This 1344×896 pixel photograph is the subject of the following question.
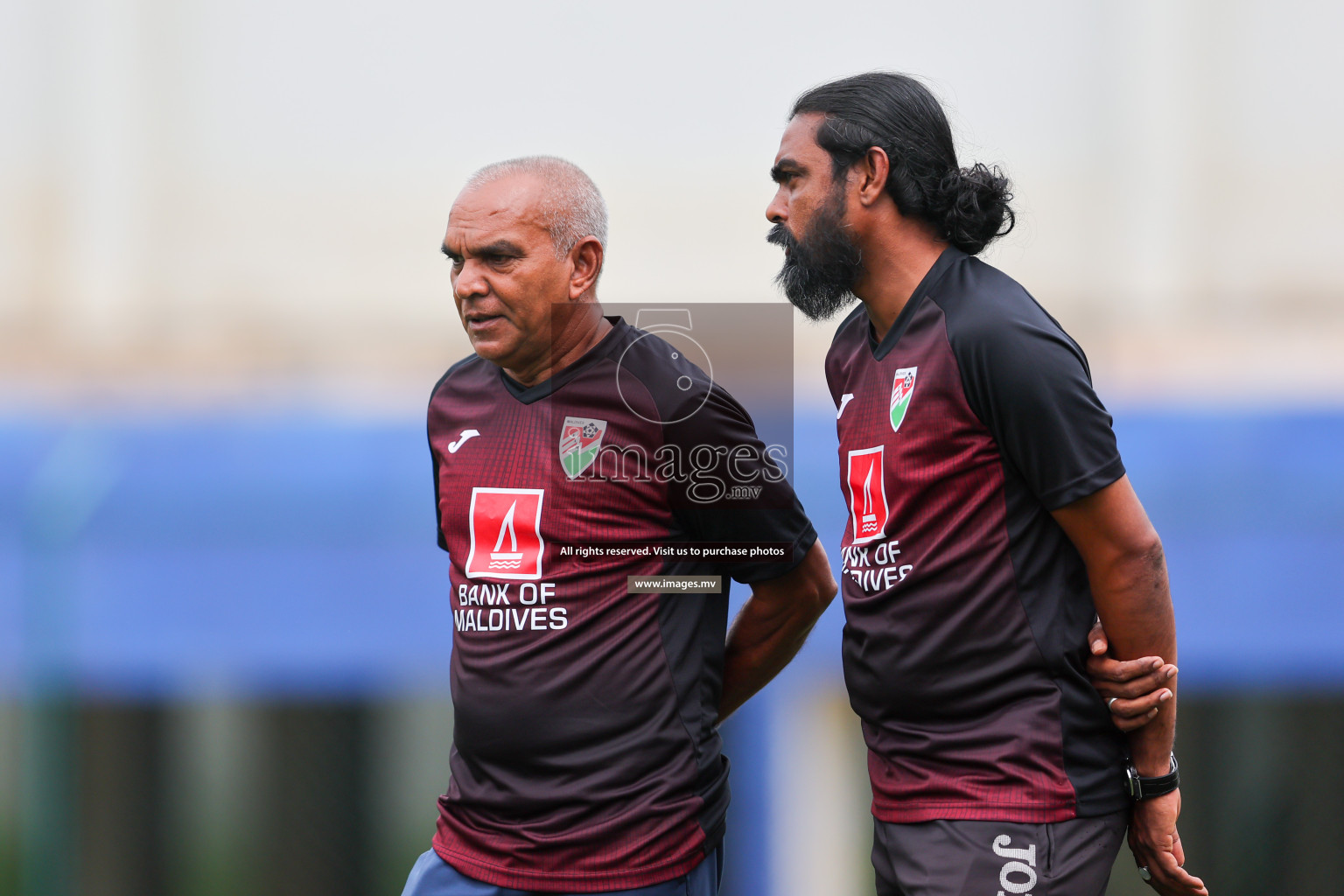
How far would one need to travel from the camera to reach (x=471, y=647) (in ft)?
6.68

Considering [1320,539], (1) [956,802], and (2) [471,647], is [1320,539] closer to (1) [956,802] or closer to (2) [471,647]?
(1) [956,802]

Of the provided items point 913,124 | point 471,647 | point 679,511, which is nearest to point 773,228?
point 913,124

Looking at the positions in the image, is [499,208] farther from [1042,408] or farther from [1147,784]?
[1147,784]

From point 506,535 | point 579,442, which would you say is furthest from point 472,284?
point 506,535

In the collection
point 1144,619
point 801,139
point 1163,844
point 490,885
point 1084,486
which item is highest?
point 801,139

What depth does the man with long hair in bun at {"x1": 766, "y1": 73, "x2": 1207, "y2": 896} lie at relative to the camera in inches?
65.9

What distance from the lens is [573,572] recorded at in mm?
1962

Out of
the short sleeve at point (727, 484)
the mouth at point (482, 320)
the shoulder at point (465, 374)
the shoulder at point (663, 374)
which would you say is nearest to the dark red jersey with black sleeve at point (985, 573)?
the short sleeve at point (727, 484)

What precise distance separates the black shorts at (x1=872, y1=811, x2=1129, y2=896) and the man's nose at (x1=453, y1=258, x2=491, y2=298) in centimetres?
129

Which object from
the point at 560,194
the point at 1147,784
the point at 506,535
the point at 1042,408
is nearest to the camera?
the point at 1042,408

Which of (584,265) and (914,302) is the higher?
(584,265)

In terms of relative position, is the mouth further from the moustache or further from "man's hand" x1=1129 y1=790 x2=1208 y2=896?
A: "man's hand" x1=1129 y1=790 x2=1208 y2=896

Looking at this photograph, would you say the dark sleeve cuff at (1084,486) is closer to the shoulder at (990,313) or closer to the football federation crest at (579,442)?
the shoulder at (990,313)

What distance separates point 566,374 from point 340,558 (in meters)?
2.18
